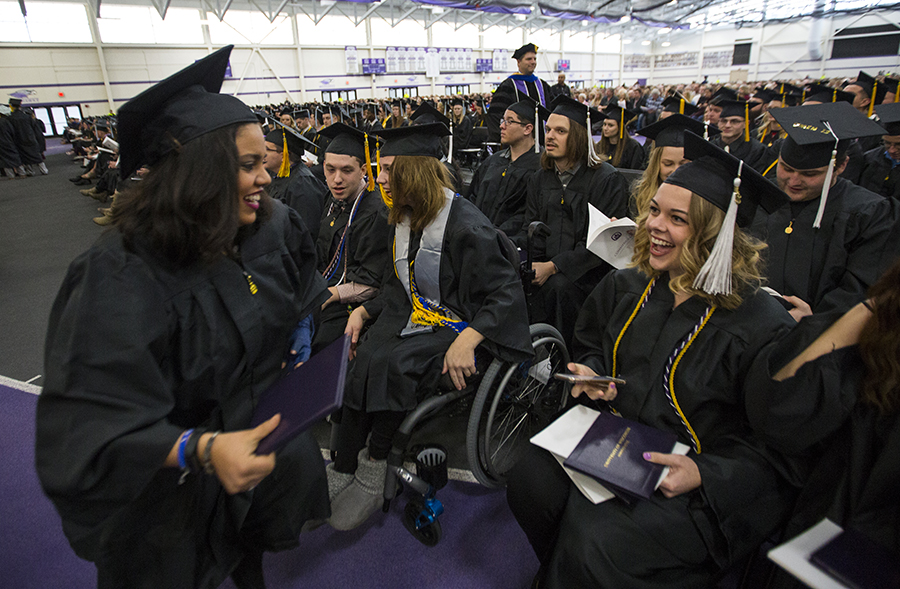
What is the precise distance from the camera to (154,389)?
1.17 m

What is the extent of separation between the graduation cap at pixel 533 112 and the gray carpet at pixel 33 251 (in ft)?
13.8

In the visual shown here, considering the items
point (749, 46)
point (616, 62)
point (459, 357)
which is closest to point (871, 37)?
point (749, 46)

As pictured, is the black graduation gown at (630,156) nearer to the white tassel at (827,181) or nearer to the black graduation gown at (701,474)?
the white tassel at (827,181)

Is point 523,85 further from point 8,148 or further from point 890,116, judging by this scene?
point 8,148

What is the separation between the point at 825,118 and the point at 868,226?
1.82 ft

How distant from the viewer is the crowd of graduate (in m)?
1.14

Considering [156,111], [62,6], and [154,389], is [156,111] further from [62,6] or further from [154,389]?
[62,6]

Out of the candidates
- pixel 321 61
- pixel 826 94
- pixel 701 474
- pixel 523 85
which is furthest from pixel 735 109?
pixel 321 61

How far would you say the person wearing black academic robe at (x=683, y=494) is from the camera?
54.3 inches

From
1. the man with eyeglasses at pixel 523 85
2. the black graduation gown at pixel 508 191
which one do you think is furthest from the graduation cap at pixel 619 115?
the black graduation gown at pixel 508 191

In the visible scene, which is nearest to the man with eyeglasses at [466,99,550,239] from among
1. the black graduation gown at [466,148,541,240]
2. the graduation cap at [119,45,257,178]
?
the black graduation gown at [466,148,541,240]

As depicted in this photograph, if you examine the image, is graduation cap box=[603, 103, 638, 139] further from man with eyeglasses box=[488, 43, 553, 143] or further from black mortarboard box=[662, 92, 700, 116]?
man with eyeglasses box=[488, 43, 553, 143]

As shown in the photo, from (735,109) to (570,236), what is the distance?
9.05 ft

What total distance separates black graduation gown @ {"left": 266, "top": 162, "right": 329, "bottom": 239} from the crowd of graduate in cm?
163
